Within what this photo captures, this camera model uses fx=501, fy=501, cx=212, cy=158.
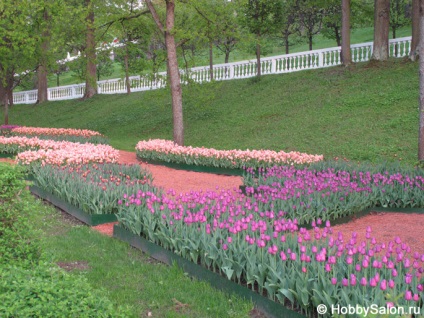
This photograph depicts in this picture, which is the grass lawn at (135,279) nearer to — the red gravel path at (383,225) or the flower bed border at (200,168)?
the red gravel path at (383,225)

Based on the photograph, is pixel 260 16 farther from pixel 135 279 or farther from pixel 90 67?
pixel 135 279

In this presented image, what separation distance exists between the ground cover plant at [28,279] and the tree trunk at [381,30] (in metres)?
19.0

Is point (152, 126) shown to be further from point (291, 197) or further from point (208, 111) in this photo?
point (291, 197)

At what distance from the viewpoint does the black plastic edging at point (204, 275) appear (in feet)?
14.1

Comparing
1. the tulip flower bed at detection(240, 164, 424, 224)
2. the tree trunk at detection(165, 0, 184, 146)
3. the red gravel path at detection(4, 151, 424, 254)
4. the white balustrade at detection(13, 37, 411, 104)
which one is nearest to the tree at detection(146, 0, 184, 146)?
the tree trunk at detection(165, 0, 184, 146)

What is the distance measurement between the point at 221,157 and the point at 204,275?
26.6 ft

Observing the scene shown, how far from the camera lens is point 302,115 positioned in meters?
19.0

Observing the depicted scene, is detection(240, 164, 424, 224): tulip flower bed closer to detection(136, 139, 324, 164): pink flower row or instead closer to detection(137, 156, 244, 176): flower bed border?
detection(136, 139, 324, 164): pink flower row

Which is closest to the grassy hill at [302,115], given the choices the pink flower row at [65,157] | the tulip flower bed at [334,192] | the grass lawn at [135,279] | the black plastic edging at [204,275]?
the tulip flower bed at [334,192]

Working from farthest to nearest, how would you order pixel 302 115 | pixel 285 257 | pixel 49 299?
pixel 302 115 < pixel 285 257 < pixel 49 299

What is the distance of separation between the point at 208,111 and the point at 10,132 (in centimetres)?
855

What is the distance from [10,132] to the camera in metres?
20.8

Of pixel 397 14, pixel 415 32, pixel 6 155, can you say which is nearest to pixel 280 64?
pixel 415 32

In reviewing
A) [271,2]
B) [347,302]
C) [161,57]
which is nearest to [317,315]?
[347,302]
